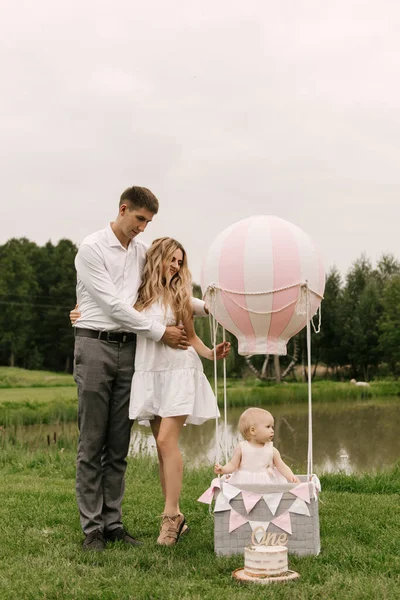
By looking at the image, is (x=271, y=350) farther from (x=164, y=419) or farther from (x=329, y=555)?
(x=329, y=555)

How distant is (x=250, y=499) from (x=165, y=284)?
127 cm

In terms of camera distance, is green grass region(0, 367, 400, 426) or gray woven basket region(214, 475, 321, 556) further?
green grass region(0, 367, 400, 426)

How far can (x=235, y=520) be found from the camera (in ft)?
11.7

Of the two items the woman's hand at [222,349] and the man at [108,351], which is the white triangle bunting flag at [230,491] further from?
the woman's hand at [222,349]

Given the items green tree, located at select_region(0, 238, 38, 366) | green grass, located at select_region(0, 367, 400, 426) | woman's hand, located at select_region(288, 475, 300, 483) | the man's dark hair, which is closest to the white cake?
woman's hand, located at select_region(288, 475, 300, 483)

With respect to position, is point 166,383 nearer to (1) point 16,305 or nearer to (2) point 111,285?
(2) point 111,285

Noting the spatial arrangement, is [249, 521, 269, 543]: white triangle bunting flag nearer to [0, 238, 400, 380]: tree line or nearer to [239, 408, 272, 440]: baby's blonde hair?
[239, 408, 272, 440]: baby's blonde hair

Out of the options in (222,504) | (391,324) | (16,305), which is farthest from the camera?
(16,305)

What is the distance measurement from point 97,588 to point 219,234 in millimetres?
1844

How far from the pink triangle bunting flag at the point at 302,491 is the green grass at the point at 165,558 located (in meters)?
0.29

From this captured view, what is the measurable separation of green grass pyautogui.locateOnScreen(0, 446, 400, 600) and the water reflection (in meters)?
2.62

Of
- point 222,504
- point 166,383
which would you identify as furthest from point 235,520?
point 166,383

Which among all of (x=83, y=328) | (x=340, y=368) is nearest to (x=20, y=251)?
(x=340, y=368)

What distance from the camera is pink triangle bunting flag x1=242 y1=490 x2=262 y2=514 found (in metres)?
3.54
